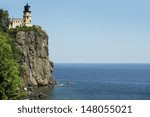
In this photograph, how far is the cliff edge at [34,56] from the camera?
103m

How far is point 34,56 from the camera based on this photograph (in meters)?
A: 106

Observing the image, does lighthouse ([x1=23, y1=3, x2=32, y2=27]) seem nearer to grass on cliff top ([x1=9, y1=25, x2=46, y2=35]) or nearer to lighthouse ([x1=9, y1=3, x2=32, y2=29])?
lighthouse ([x1=9, y1=3, x2=32, y2=29])

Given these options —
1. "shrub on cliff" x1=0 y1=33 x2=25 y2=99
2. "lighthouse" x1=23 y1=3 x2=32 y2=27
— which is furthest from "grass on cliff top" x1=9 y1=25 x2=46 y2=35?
"shrub on cliff" x1=0 y1=33 x2=25 y2=99

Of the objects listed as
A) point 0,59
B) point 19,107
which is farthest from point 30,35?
point 19,107

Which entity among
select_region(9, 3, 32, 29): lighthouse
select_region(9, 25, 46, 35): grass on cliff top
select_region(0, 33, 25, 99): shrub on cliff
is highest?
select_region(9, 3, 32, 29): lighthouse

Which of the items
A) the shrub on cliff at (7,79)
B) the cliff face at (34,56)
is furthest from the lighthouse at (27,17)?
the shrub on cliff at (7,79)

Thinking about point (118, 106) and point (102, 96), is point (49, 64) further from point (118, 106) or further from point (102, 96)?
point (118, 106)

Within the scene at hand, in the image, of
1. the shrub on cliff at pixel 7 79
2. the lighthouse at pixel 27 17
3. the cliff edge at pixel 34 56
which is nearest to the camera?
the shrub on cliff at pixel 7 79

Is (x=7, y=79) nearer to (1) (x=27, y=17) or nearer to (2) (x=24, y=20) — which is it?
(2) (x=24, y=20)

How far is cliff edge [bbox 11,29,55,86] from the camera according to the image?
103 metres

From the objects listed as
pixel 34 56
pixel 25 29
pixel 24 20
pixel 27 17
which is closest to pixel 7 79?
pixel 34 56

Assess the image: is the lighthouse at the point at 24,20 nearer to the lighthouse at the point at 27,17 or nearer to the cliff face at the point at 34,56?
the lighthouse at the point at 27,17

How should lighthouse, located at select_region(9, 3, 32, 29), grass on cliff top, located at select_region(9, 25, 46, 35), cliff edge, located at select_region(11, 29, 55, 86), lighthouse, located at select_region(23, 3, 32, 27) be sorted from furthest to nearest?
lighthouse, located at select_region(23, 3, 32, 27)
lighthouse, located at select_region(9, 3, 32, 29)
grass on cliff top, located at select_region(9, 25, 46, 35)
cliff edge, located at select_region(11, 29, 55, 86)

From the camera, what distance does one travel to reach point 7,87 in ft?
115
